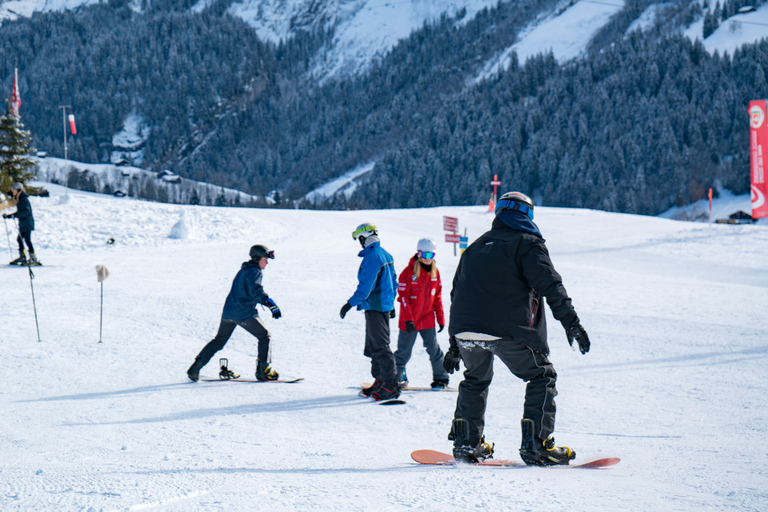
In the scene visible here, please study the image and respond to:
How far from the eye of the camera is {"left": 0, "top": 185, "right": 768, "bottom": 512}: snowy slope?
3.04 metres

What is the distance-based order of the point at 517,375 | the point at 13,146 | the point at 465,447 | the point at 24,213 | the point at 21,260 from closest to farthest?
1. the point at 517,375
2. the point at 465,447
3. the point at 24,213
4. the point at 21,260
5. the point at 13,146

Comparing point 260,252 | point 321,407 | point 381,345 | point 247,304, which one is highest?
point 260,252

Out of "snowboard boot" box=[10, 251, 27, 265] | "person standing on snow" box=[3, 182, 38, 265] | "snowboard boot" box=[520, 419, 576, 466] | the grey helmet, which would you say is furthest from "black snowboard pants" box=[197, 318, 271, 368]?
"snowboard boot" box=[10, 251, 27, 265]

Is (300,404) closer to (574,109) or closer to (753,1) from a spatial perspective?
(574,109)

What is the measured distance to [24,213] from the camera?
12.6 meters

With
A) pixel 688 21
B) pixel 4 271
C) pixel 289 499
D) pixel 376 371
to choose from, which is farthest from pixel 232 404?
pixel 688 21

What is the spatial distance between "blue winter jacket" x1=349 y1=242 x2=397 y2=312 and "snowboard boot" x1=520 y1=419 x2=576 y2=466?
2.23 meters

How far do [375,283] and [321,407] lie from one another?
1256 mm

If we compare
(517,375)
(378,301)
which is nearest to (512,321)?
(517,375)

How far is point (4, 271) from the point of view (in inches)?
507

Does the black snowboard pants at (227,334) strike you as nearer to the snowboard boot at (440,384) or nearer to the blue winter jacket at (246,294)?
the blue winter jacket at (246,294)

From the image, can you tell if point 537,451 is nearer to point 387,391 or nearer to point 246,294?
point 387,391

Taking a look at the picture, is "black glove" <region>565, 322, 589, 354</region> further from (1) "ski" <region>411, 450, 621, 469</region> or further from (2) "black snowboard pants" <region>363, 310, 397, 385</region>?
(2) "black snowboard pants" <region>363, 310, 397, 385</region>

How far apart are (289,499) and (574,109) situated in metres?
115
